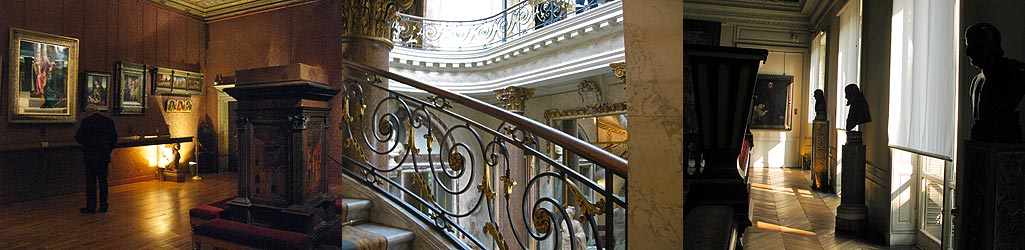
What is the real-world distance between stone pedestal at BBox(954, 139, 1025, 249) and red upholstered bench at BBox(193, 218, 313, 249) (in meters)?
1.04

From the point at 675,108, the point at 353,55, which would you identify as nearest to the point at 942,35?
the point at 675,108

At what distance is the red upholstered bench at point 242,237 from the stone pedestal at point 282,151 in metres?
0.01

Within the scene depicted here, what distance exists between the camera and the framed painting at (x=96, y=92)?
0.49 m

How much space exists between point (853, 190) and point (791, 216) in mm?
134

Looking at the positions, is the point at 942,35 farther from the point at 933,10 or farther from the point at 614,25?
the point at 614,25

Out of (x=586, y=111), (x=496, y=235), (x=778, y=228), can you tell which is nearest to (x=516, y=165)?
(x=586, y=111)

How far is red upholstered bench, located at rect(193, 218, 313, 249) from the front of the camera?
613mm

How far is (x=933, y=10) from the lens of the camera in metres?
0.76

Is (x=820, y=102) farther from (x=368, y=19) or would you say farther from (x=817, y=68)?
(x=368, y=19)

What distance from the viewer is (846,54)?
77 centimetres

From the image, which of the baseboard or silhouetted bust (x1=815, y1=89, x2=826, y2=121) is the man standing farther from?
silhouetted bust (x1=815, y1=89, x2=826, y2=121)

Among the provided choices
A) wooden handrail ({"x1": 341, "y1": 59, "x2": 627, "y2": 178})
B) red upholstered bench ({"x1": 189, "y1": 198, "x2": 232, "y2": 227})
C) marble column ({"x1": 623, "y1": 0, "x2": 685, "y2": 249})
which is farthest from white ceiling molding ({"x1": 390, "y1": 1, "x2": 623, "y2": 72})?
red upholstered bench ({"x1": 189, "y1": 198, "x2": 232, "y2": 227})

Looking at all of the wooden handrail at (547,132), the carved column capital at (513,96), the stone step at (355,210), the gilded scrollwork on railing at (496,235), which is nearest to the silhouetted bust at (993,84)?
the wooden handrail at (547,132)

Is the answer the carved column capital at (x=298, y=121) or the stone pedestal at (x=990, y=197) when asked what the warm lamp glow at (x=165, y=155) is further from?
the stone pedestal at (x=990, y=197)
